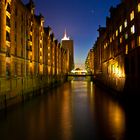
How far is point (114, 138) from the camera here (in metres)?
21.1

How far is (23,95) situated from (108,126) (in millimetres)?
25247

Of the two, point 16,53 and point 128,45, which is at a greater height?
point 128,45

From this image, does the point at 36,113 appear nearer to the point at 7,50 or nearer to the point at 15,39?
the point at 7,50

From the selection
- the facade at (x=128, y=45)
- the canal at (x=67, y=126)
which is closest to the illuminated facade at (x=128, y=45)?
the facade at (x=128, y=45)

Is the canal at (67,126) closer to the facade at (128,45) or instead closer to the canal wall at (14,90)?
the canal wall at (14,90)

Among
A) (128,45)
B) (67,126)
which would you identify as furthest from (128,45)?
(67,126)

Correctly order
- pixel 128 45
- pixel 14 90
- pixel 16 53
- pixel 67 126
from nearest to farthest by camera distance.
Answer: pixel 67 126
pixel 14 90
pixel 16 53
pixel 128 45

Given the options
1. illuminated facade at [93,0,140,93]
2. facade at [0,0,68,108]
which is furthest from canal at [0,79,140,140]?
illuminated facade at [93,0,140,93]

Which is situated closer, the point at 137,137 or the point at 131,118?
the point at 137,137

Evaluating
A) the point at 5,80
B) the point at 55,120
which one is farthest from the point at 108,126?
the point at 5,80

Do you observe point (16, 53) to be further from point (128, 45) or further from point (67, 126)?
point (67, 126)

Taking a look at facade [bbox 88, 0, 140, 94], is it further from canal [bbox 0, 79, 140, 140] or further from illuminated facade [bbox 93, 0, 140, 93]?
canal [bbox 0, 79, 140, 140]

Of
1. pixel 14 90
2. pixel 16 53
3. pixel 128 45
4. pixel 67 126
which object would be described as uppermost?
pixel 128 45

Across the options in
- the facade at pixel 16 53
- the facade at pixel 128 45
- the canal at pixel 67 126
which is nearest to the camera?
the canal at pixel 67 126
